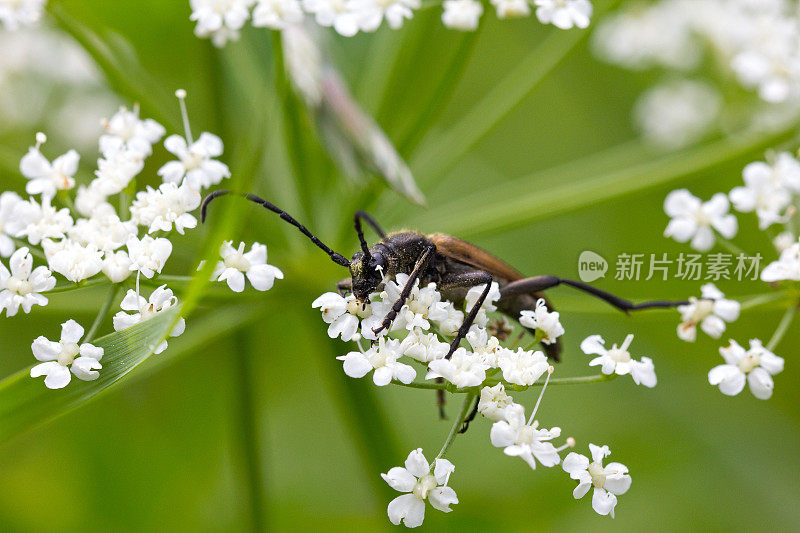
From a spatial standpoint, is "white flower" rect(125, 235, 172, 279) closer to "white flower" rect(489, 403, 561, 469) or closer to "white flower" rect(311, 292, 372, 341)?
"white flower" rect(311, 292, 372, 341)

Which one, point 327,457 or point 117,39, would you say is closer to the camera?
point 117,39

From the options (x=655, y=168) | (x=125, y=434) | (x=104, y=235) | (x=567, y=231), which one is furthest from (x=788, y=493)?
(x=104, y=235)

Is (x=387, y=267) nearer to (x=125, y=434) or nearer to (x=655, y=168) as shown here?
(x=655, y=168)

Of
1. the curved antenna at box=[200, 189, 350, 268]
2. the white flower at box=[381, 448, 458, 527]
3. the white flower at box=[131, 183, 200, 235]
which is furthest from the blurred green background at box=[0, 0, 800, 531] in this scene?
the white flower at box=[381, 448, 458, 527]

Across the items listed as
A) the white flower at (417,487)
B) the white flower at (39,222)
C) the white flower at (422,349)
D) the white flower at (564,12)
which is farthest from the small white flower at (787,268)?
the white flower at (39,222)

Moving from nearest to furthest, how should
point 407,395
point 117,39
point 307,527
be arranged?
1. point 117,39
2. point 307,527
3. point 407,395

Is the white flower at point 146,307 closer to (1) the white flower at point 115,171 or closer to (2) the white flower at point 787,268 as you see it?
(1) the white flower at point 115,171

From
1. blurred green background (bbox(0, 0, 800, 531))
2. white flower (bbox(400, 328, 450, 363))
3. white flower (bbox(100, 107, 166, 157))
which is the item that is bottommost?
blurred green background (bbox(0, 0, 800, 531))

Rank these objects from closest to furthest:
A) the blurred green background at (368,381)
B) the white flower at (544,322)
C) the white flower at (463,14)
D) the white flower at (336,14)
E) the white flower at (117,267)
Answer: the white flower at (117,267)
the white flower at (544,322)
the white flower at (336,14)
the white flower at (463,14)
the blurred green background at (368,381)
